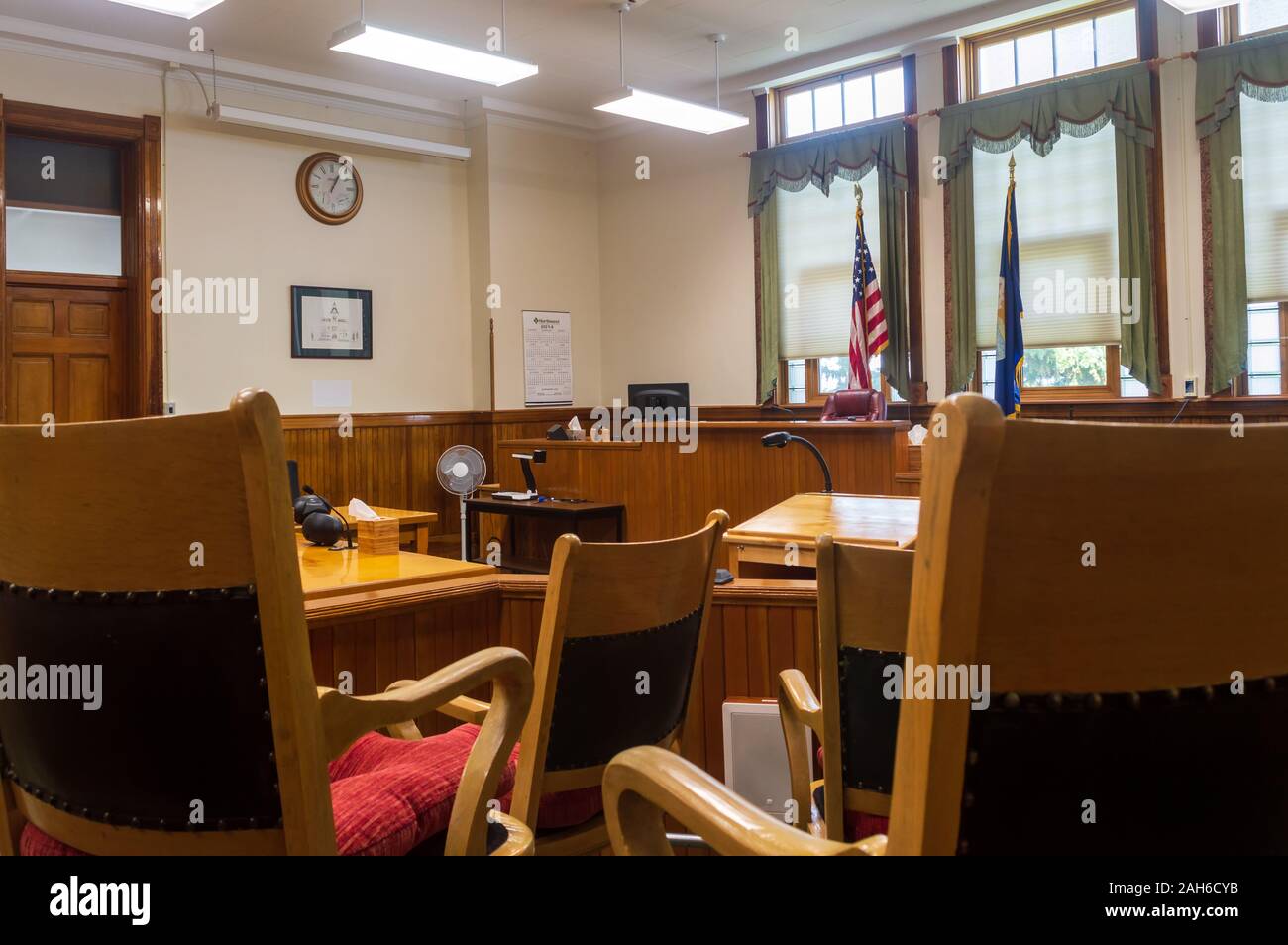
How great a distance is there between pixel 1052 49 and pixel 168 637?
7.23m

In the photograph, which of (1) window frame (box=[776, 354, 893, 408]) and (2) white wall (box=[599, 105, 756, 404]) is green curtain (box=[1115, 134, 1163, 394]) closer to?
(1) window frame (box=[776, 354, 893, 408])

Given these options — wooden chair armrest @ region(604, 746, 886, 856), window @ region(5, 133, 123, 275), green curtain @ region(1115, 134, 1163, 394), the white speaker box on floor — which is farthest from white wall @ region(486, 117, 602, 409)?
wooden chair armrest @ region(604, 746, 886, 856)

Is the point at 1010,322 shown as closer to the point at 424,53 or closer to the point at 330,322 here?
the point at 424,53

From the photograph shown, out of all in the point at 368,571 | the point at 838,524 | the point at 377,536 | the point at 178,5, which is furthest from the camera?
the point at 178,5

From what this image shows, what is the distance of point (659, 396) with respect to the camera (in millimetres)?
7578

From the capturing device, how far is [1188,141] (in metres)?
6.05

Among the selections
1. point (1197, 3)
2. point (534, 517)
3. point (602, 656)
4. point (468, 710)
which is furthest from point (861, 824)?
→ point (534, 517)

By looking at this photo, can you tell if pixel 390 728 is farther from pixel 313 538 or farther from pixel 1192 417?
pixel 1192 417

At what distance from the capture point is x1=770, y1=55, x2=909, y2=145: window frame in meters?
7.42

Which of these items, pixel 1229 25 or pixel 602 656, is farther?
pixel 1229 25

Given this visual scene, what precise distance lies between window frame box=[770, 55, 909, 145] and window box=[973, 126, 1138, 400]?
1.06m

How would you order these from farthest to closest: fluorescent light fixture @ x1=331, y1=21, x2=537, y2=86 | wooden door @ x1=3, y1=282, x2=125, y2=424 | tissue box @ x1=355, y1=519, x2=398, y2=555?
1. wooden door @ x1=3, y1=282, x2=125, y2=424
2. fluorescent light fixture @ x1=331, y1=21, x2=537, y2=86
3. tissue box @ x1=355, y1=519, x2=398, y2=555
